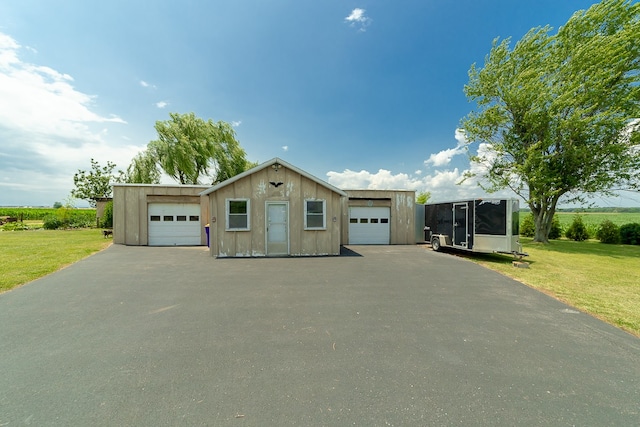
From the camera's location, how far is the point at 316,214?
10336 mm

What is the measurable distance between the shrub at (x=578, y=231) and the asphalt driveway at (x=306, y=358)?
19.3 m

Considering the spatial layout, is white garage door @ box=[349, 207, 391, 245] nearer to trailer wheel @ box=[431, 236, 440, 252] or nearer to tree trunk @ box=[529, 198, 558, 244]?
trailer wheel @ box=[431, 236, 440, 252]

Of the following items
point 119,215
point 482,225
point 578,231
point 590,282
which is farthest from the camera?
point 578,231

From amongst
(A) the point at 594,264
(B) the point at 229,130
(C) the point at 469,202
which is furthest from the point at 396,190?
(B) the point at 229,130

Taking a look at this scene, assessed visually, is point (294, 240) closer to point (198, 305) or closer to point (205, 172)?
point (198, 305)

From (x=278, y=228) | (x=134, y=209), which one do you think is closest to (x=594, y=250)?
(x=278, y=228)

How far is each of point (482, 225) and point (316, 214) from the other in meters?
6.62

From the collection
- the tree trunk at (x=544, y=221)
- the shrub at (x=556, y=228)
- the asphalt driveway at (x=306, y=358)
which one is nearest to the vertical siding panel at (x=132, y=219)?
the asphalt driveway at (x=306, y=358)

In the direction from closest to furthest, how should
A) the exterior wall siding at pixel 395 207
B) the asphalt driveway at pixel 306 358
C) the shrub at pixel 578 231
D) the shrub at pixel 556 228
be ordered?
the asphalt driveway at pixel 306 358 < the exterior wall siding at pixel 395 207 < the shrub at pixel 578 231 < the shrub at pixel 556 228

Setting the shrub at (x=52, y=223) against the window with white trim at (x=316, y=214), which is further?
the shrub at (x=52, y=223)

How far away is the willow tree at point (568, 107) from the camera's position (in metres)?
13.0

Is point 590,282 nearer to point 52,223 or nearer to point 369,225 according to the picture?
point 369,225

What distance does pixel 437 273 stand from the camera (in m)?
7.16

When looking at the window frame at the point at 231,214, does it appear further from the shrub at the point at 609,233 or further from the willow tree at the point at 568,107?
the shrub at the point at 609,233
